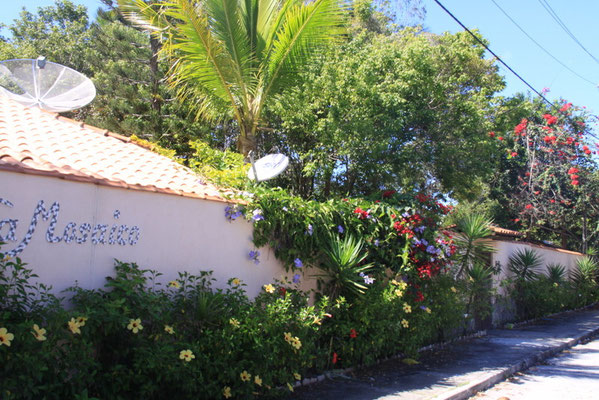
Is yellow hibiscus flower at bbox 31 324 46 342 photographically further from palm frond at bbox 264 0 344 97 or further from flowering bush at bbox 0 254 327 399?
palm frond at bbox 264 0 344 97

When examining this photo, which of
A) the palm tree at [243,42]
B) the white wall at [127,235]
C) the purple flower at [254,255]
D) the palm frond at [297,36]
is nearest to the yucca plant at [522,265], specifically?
the palm tree at [243,42]

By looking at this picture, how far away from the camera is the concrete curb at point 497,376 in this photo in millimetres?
7012

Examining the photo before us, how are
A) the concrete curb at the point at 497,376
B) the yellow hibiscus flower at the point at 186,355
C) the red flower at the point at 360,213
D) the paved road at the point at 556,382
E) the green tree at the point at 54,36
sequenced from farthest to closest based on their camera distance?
the green tree at the point at 54,36 < the red flower at the point at 360,213 < the paved road at the point at 556,382 < the concrete curb at the point at 497,376 < the yellow hibiscus flower at the point at 186,355

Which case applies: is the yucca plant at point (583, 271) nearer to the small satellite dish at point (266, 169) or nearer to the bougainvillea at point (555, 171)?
the bougainvillea at point (555, 171)

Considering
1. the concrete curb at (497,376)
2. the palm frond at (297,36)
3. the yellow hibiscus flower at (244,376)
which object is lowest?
the concrete curb at (497,376)

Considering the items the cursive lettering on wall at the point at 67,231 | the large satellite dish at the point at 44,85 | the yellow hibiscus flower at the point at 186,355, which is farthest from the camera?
the large satellite dish at the point at 44,85

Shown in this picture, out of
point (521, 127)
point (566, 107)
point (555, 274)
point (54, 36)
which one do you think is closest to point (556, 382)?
point (555, 274)

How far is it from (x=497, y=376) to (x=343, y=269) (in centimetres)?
309

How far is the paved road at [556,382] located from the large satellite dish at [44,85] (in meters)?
7.97

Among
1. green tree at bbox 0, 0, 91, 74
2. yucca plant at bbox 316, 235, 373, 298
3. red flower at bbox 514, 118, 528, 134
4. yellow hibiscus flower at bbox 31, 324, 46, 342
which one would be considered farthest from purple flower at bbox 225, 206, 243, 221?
red flower at bbox 514, 118, 528, 134

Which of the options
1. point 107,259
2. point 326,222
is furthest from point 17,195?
point 326,222

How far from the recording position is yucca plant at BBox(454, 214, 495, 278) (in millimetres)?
11000

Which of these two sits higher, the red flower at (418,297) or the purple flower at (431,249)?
the purple flower at (431,249)

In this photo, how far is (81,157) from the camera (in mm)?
7004
